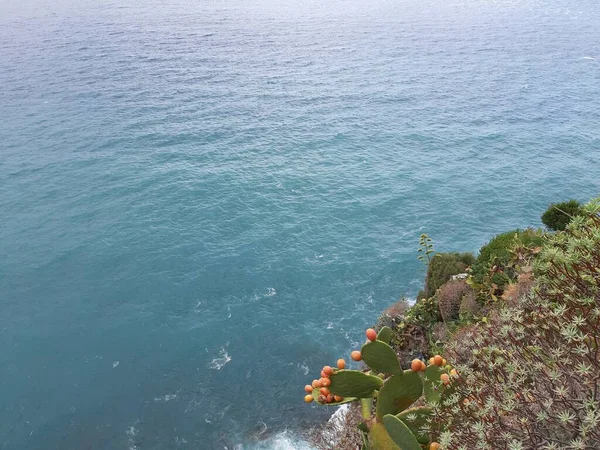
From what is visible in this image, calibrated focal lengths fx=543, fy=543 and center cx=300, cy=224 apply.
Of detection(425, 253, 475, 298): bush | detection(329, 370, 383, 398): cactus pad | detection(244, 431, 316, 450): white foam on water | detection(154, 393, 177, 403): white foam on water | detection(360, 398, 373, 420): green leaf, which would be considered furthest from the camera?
detection(154, 393, 177, 403): white foam on water

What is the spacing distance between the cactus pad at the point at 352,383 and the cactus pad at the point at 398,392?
0.89 feet

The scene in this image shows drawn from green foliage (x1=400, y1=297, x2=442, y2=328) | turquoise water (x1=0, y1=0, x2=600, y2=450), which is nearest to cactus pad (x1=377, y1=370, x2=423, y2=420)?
green foliage (x1=400, y1=297, x2=442, y2=328)

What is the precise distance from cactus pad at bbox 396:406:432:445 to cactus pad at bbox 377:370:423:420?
248mm

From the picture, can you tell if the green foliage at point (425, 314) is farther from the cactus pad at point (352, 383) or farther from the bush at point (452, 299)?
the cactus pad at point (352, 383)

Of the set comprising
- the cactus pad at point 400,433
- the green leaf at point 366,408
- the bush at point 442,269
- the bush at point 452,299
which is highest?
the cactus pad at point 400,433

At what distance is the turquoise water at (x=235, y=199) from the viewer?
108 ft

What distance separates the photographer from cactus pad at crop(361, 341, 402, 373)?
32.3 ft

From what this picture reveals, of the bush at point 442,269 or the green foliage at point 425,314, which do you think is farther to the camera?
the bush at point 442,269

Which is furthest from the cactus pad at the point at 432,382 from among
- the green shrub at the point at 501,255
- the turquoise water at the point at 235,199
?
the turquoise water at the point at 235,199

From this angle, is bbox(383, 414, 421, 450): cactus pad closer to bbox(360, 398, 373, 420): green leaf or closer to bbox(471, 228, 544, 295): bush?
bbox(360, 398, 373, 420): green leaf

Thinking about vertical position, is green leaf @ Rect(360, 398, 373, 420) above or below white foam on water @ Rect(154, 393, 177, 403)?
above

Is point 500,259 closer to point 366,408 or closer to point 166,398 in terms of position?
point 366,408

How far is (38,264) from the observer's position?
142ft

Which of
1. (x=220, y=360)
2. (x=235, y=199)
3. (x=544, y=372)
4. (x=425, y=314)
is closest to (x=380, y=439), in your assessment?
(x=544, y=372)
